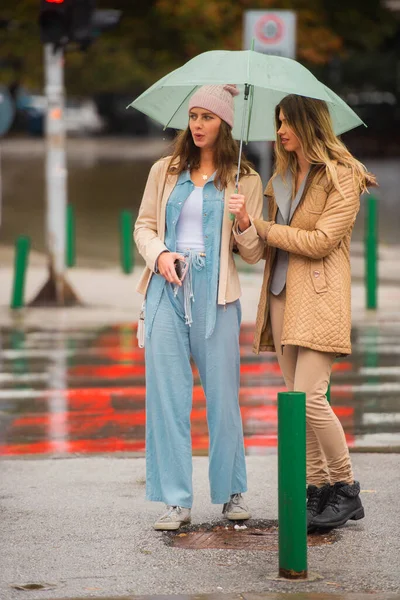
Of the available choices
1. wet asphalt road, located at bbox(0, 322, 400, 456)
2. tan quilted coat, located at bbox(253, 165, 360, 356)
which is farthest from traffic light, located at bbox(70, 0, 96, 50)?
tan quilted coat, located at bbox(253, 165, 360, 356)

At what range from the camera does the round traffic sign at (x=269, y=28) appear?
19.0 meters

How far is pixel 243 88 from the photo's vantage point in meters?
6.78

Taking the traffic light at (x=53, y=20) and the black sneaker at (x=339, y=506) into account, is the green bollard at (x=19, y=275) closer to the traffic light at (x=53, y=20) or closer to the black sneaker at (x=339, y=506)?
the traffic light at (x=53, y=20)

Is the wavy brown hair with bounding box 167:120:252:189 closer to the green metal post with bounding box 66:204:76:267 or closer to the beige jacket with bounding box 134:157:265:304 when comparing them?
the beige jacket with bounding box 134:157:265:304

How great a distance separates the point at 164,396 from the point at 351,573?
48.4 inches

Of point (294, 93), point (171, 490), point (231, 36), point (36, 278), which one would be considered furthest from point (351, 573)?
point (231, 36)

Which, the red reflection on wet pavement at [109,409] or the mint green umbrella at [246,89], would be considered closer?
the mint green umbrella at [246,89]

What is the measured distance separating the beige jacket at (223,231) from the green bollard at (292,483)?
3.56ft

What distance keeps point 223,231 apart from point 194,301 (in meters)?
0.35

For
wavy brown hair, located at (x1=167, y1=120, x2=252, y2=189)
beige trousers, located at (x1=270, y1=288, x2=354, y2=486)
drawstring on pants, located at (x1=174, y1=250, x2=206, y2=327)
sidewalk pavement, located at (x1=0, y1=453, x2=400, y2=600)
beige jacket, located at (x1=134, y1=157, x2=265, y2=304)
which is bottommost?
sidewalk pavement, located at (x1=0, y1=453, x2=400, y2=600)

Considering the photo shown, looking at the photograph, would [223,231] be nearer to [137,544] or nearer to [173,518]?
[173,518]

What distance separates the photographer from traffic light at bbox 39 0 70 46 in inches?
573

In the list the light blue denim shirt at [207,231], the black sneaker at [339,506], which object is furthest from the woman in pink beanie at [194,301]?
the black sneaker at [339,506]

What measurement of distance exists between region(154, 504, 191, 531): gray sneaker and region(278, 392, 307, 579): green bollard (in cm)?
93
